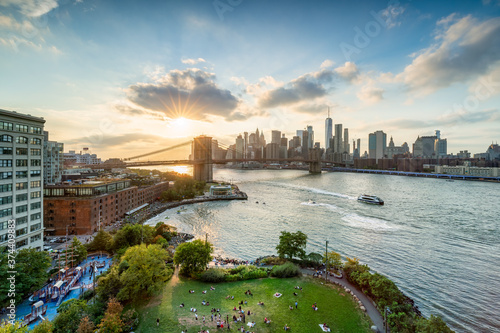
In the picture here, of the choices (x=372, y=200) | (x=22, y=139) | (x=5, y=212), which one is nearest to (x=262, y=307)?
(x=5, y=212)

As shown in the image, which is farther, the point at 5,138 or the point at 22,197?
the point at 22,197

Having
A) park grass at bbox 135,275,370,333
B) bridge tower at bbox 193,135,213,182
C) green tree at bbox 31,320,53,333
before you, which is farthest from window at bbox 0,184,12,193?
bridge tower at bbox 193,135,213,182

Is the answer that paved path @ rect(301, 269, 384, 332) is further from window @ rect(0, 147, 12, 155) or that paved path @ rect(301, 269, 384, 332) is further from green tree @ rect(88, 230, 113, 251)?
window @ rect(0, 147, 12, 155)

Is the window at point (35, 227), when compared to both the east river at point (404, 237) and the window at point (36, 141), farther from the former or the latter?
the east river at point (404, 237)

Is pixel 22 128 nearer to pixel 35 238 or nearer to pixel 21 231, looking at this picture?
pixel 21 231

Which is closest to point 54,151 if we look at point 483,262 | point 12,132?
point 12,132

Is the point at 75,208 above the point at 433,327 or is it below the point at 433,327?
above
